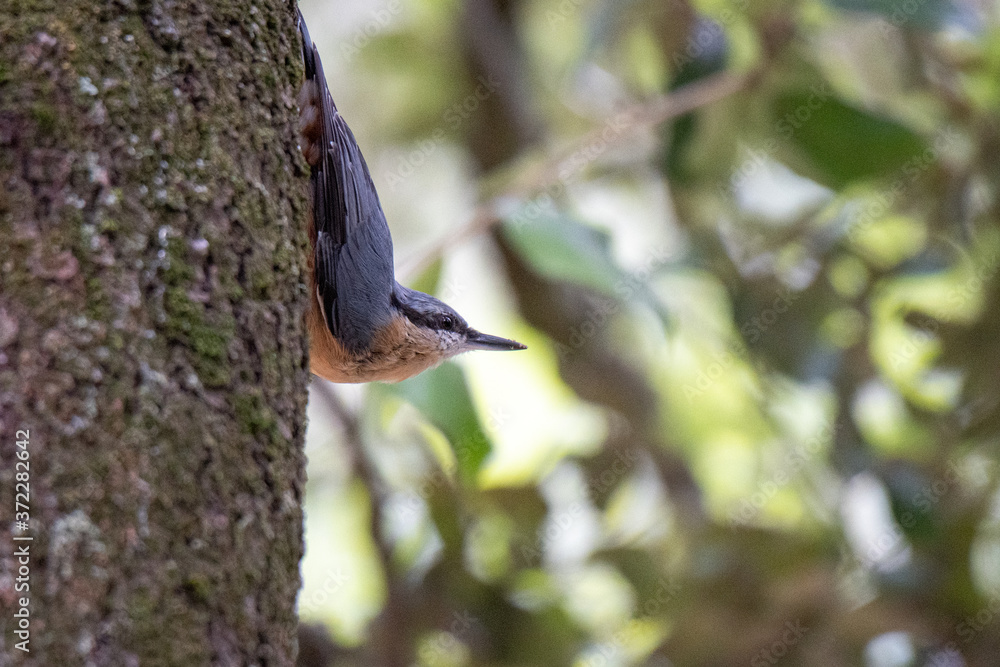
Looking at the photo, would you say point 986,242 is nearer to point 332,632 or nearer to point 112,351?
point 332,632

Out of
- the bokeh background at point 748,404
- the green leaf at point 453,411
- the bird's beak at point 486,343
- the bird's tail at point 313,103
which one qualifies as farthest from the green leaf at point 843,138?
the bird's tail at point 313,103

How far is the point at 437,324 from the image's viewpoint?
2.60 metres

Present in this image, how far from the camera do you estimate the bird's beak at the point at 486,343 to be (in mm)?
2753

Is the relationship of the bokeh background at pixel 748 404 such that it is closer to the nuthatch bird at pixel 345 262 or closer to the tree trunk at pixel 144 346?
the nuthatch bird at pixel 345 262

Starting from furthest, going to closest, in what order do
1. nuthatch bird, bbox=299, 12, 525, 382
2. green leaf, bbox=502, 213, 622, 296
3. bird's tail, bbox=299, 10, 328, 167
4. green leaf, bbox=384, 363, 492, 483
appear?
green leaf, bbox=502, 213, 622, 296, green leaf, bbox=384, 363, 492, 483, nuthatch bird, bbox=299, 12, 525, 382, bird's tail, bbox=299, 10, 328, 167

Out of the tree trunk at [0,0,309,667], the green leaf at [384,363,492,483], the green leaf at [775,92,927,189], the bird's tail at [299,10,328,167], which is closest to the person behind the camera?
the tree trunk at [0,0,309,667]

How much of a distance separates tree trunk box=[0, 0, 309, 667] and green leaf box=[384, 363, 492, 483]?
113 centimetres

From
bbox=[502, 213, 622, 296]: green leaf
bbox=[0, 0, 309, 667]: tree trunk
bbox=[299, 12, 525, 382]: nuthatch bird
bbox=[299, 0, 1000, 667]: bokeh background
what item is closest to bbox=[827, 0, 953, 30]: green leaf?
bbox=[299, 0, 1000, 667]: bokeh background

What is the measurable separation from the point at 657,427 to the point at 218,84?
3.01 m

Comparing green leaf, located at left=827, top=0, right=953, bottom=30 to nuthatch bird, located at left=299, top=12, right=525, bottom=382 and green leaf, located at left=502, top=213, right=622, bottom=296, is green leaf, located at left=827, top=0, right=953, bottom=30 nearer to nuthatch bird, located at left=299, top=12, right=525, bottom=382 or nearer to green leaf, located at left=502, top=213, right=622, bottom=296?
green leaf, located at left=502, top=213, right=622, bottom=296

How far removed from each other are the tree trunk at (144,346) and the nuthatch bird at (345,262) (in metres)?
Result: 0.87

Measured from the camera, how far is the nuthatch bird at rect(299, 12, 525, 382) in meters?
2.12

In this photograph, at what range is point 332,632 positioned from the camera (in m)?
3.40

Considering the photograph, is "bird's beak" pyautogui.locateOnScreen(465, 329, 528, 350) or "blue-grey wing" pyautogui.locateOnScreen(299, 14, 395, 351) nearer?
"blue-grey wing" pyautogui.locateOnScreen(299, 14, 395, 351)
